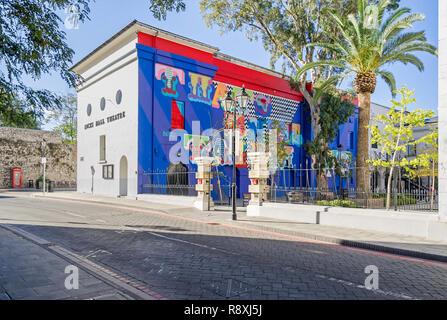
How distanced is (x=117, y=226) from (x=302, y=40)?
20.6 metres

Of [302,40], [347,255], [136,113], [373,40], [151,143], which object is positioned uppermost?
[302,40]

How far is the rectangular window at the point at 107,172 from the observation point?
25.0m

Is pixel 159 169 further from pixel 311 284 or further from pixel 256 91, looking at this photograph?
pixel 311 284

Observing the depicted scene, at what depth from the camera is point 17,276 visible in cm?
530

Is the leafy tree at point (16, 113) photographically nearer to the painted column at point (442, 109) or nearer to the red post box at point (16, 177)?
the painted column at point (442, 109)

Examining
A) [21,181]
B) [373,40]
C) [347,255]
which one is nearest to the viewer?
[347,255]

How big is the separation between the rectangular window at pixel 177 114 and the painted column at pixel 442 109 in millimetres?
17310

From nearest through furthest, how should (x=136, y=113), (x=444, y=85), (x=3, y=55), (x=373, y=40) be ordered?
(x=3, y=55)
(x=444, y=85)
(x=373, y=40)
(x=136, y=113)

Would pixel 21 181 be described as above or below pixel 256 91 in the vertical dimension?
below

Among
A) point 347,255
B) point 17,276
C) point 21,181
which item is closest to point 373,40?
point 347,255

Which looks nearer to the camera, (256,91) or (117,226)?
(117,226)

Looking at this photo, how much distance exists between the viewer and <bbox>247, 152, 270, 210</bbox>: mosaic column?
14758mm

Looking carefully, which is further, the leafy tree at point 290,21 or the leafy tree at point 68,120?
the leafy tree at point 68,120

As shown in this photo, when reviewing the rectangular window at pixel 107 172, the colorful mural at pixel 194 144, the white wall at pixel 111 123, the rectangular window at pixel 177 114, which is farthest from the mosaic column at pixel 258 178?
the rectangular window at pixel 107 172
